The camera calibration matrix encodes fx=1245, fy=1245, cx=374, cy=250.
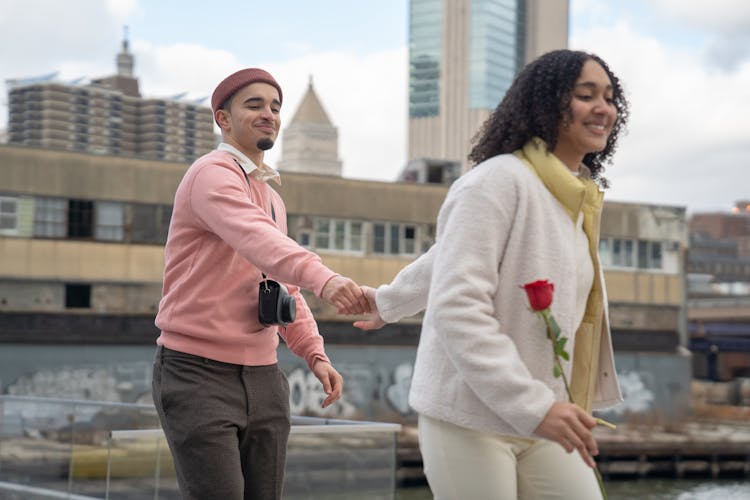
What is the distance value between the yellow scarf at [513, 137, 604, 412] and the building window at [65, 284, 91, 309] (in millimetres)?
33167

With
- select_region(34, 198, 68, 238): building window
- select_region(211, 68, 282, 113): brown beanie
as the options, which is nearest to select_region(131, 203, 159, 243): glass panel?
select_region(34, 198, 68, 238): building window

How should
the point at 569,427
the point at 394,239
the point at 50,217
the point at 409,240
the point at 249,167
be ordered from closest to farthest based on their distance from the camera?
the point at 569,427 < the point at 249,167 < the point at 50,217 < the point at 394,239 < the point at 409,240

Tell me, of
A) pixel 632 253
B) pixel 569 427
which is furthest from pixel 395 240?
pixel 569 427

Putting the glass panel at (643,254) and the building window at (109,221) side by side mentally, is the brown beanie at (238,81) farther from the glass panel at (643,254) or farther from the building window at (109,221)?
the glass panel at (643,254)

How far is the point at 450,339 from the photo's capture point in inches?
103

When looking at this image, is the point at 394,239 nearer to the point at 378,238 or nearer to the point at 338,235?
the point at 378,238

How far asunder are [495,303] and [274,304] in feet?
3.06

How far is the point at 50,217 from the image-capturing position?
117 ft

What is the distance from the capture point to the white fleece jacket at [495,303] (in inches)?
102

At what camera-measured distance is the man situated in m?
3.40

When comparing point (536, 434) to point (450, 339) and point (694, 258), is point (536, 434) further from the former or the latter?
point (694, 258)

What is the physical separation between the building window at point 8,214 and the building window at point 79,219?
5.00ft

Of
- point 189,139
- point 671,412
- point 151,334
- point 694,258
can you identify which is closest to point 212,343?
point 151,334

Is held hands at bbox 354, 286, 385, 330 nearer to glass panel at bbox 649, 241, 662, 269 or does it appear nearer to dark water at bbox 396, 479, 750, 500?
dark water at bbox 396, 479, 750, 500
